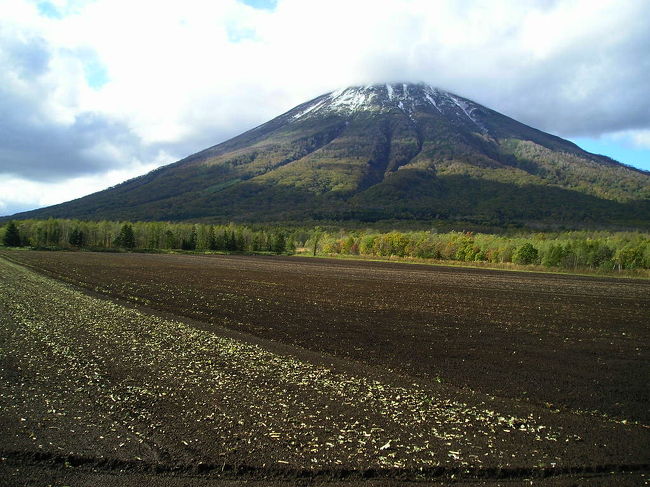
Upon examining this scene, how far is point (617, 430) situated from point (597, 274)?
90.4 metres

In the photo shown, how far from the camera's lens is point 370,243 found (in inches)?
5448

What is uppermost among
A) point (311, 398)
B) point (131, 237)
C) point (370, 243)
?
point (131, 237)

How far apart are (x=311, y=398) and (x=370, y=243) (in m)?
128

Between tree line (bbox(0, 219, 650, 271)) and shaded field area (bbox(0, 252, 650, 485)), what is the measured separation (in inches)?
3226

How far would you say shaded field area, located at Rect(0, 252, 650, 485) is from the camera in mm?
8227

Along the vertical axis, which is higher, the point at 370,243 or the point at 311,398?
the point at 370,243

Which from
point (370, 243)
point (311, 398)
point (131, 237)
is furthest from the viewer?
point (370, 243)

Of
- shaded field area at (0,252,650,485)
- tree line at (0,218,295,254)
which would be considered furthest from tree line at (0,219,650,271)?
shaded field area at (0,252,650,485)

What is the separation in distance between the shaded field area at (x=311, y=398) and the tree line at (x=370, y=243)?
8193 cm

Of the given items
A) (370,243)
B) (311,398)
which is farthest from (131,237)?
(311,398)

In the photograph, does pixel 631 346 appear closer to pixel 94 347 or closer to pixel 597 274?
pixel 94 347

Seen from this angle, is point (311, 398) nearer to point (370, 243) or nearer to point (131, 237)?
point (131, 237)

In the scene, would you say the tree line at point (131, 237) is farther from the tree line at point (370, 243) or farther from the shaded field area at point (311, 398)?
the shaded field area at point (311, 398)

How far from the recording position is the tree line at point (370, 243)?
96188 mm
